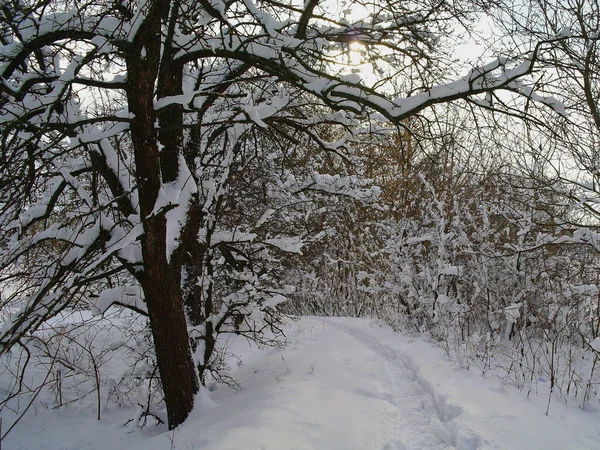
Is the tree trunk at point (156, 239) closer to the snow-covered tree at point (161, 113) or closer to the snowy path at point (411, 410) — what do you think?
the snow-covered tree at point (161, 113)

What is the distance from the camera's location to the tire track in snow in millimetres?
3729

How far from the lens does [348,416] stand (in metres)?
4.32

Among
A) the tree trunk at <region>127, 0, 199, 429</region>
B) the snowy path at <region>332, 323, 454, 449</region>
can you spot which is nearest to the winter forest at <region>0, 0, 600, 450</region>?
the tree trunk at <region>127, 0, 199, 429</region>

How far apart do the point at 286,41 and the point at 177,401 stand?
151 inches

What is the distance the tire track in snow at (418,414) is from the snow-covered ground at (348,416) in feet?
0.04

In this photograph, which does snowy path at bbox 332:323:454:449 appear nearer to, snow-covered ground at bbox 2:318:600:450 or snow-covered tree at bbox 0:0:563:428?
snow-covered ground at bbox 2:318:600:450

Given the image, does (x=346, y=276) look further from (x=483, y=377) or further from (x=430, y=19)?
(x=430, y=19)

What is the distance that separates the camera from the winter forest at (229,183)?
3.19 metres

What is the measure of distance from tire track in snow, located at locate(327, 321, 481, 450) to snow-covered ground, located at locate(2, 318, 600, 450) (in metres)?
0.01

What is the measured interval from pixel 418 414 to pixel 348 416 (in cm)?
89

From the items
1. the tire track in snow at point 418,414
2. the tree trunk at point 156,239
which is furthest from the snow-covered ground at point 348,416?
the tree trunk at point 156,239

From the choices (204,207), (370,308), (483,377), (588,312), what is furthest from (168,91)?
(370,308)

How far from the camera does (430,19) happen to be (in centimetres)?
423

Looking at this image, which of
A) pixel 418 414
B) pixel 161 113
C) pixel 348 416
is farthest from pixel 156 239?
pixel 418 414
